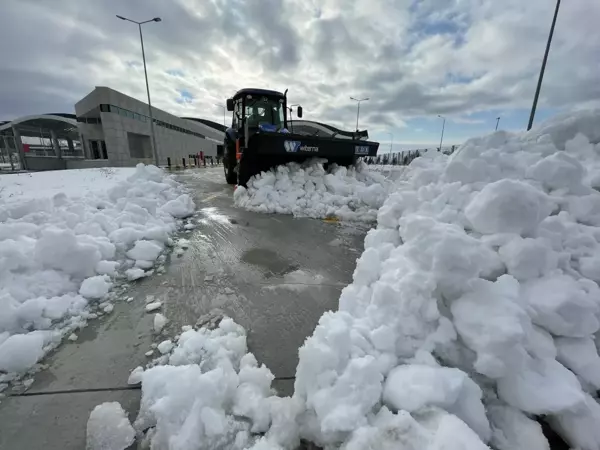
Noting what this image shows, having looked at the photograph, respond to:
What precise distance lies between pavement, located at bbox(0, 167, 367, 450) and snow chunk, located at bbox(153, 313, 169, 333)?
0.05m

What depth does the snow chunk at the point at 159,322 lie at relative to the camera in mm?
2000

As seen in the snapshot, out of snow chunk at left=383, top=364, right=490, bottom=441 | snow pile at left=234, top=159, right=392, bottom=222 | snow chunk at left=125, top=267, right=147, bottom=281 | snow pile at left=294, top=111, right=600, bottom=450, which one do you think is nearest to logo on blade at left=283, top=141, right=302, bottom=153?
snow pile at left=234, top=159, right=392, bottom=222

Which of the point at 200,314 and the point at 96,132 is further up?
the point at 96,132

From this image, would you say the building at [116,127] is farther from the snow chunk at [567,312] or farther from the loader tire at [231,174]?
the snow chunk at [567,312]

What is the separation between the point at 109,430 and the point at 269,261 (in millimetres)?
2143

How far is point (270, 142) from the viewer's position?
6.23 m

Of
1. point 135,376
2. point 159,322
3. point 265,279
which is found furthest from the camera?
point 265,279

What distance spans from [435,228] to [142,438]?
72.9 inches

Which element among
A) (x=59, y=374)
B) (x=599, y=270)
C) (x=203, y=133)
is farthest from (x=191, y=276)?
(x=203, y=133)

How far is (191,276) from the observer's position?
283 cm

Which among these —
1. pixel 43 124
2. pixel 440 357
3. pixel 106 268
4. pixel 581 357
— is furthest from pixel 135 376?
pixel 43 124

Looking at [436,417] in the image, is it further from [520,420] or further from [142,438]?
[142,438]

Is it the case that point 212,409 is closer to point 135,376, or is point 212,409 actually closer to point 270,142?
point 135,376

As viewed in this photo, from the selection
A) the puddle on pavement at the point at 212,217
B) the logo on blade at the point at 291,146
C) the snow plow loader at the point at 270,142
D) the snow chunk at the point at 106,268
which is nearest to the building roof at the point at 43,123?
the snow plow loader at the point at 270,142
